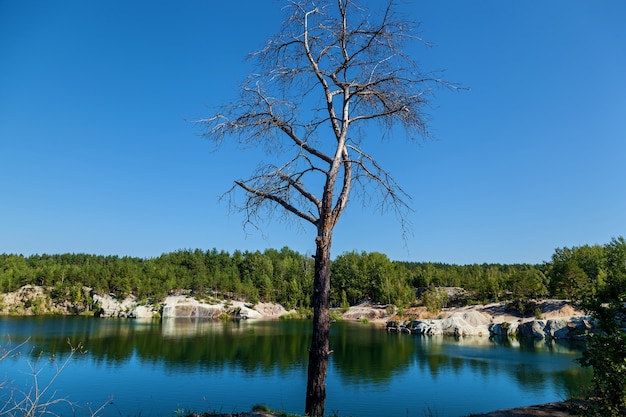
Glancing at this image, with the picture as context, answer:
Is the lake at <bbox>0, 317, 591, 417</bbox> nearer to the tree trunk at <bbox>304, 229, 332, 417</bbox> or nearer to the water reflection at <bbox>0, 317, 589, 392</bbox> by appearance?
the water reflection at <bbox>0, 317, 589, 392</bbox>

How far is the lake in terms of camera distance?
58.7 ft

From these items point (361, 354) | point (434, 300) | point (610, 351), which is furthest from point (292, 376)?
point (434, 300)

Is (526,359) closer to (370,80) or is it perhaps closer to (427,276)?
(370,80)

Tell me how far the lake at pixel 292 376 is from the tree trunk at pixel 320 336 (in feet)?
17.7

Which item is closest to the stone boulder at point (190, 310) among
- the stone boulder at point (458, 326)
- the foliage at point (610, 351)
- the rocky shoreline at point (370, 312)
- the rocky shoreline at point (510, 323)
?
the rocky shoreline at point (370, 312)

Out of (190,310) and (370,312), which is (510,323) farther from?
(190,310)

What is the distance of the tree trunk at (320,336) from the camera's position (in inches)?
239

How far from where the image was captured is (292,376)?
2433cm

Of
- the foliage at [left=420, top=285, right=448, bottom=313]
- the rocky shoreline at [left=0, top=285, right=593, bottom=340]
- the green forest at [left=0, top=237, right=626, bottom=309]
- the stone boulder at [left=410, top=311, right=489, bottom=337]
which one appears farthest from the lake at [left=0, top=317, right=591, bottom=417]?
the green forest at [left=0, top=237, right=626, bottom=309]

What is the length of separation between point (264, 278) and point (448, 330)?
179 feet

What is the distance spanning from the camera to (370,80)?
7246 millimetres

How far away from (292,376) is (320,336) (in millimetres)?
19913

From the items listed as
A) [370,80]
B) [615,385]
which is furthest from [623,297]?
[370,80]

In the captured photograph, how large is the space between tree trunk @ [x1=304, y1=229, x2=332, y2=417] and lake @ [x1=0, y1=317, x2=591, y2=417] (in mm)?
5399
